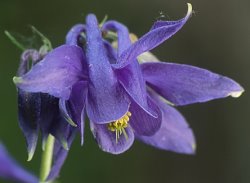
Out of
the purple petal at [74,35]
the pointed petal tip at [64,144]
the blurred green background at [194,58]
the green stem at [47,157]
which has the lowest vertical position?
the blurred green background at [194,58]

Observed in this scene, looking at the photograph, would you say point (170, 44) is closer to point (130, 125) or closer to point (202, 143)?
point (202, 143)

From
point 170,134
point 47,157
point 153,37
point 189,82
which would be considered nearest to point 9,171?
point 47,157

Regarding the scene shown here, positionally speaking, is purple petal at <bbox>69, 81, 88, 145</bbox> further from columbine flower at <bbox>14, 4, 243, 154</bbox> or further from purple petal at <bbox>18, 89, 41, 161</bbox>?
purple petal at <bbox>18, 89, 41, 161</bbox>

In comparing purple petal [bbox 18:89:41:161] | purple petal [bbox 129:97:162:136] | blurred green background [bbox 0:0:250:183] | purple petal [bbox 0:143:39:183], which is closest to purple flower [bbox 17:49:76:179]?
purple petal [bbox 18:89:41:161]

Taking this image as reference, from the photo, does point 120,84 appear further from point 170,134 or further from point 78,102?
point 170,134

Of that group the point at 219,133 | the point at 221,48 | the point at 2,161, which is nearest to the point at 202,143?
the point at 219,133

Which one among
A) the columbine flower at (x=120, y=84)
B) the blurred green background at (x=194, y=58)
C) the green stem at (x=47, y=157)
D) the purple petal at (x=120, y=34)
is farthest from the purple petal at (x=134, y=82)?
the blurred green background at (x=194, y=58)

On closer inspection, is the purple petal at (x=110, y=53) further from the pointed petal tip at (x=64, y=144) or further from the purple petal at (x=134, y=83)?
the pointed petal tip at (x=64, y=144)

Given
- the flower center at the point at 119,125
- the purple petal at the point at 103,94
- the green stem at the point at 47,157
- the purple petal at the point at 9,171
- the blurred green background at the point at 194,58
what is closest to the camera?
the purple petal at the point at 103,94
